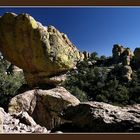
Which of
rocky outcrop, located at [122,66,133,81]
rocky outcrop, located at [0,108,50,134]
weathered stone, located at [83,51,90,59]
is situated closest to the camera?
rocky outcrop, located at [0,108,50,134]

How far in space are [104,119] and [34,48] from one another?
4.18m

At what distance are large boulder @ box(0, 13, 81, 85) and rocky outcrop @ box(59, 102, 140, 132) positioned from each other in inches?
148

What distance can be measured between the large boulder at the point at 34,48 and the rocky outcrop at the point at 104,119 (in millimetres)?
3762

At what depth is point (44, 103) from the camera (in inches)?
292

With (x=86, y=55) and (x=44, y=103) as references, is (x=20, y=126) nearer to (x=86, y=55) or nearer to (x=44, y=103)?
(x=44, y=103)

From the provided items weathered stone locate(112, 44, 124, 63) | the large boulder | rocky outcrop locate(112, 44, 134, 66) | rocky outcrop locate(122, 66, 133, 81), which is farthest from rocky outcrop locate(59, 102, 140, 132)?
weathered stone locate(112, 44, 124, 63)

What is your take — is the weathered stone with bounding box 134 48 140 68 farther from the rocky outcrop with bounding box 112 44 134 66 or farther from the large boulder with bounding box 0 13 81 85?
the large boulder with bounding box 0 13 81 85

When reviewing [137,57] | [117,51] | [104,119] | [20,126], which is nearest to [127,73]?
[137,57]

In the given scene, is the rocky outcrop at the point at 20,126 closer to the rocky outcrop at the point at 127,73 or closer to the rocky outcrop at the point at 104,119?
the rocky outcrop at the point at 104,119

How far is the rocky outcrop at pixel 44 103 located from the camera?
7.15m

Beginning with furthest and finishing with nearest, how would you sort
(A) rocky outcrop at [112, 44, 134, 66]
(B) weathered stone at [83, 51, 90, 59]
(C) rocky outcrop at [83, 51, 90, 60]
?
(B) weathered stone at [83, 51, 90, 59], (C) rocky outcrop at [83, 51, 90, 60], (A) rocky outcrop at [112, 44, 134, 66]

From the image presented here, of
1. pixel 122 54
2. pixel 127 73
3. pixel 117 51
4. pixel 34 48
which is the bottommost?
pixel 34 48

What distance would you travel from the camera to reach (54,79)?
26.3 feet

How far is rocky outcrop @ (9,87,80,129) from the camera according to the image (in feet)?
23.5
